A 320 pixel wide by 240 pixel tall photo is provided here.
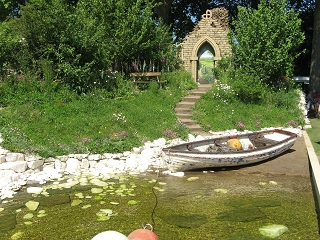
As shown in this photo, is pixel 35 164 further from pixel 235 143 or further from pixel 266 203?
pixel 266 203

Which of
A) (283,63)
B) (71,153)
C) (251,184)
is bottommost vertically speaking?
(251,184)

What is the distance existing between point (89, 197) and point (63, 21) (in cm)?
886

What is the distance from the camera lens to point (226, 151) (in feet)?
34.7

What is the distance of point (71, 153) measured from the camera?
10.8 metres

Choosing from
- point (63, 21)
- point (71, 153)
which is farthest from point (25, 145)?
point (63, 21)

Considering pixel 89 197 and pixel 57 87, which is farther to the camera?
pixel 57 87

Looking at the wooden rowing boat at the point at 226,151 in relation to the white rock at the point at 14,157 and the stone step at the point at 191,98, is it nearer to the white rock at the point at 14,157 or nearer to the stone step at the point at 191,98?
the white rock at the point at 14,157

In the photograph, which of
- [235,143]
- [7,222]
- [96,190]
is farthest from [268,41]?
[7,222]

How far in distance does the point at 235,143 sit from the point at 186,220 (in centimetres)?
480

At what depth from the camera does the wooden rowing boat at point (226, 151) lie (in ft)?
33.1

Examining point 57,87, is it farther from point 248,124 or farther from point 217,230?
point 217,230

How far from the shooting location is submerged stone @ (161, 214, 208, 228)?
705 cm

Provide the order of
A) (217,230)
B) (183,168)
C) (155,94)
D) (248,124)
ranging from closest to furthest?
(217,230) < (183,168) < (248,124) < (155,94)

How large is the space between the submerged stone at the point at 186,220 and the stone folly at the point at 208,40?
49.1 ft
